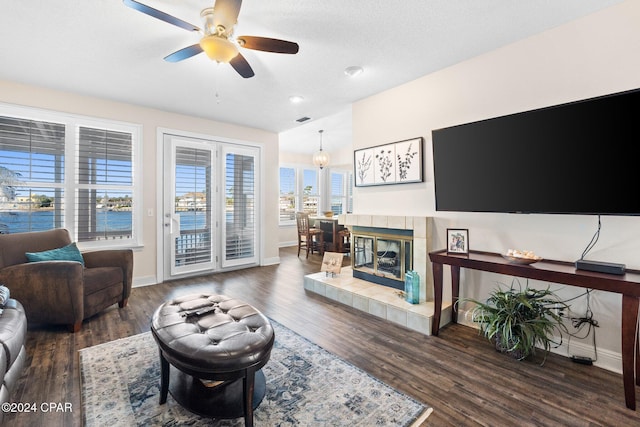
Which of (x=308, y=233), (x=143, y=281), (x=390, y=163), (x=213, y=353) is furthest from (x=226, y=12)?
(x=308, y=233)

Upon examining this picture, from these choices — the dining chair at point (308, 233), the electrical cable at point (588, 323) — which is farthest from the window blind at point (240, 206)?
the electrical cable at point (588, 323)

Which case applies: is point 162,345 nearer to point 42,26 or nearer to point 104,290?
point 104,290

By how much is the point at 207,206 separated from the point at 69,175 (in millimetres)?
1771

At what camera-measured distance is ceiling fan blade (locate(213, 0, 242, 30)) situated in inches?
67.7

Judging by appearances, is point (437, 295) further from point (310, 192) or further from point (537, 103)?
point (310, 192)

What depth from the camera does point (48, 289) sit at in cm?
248

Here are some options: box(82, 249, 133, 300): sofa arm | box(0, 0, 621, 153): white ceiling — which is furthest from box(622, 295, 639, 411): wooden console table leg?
box(82, 249, 133, 300): sofa arm

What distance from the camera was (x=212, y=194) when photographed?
474 cm

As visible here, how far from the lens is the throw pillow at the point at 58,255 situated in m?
2.69

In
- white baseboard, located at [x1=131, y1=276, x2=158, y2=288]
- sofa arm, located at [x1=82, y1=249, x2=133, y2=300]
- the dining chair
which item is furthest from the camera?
the dining chair

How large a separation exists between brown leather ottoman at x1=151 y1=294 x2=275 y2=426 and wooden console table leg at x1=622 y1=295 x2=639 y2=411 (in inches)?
83.1

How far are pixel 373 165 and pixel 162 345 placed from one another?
2949mm

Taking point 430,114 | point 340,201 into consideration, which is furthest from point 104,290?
point 340,201

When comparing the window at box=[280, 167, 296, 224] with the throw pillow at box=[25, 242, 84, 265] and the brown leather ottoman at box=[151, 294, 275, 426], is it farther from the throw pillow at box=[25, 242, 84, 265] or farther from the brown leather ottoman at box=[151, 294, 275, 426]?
the brown leather ottoman at box=[151, 294, 275, 426]
